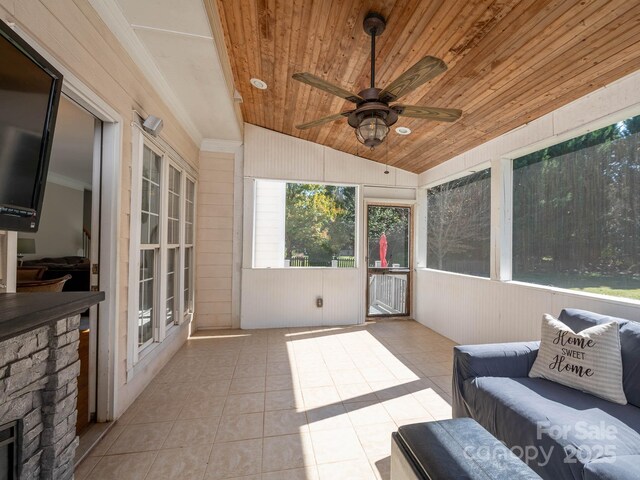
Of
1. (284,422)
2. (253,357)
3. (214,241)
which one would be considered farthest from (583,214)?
(214,241)

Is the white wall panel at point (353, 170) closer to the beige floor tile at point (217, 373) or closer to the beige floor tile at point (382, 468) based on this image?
the beige floor tile at point (217, 373)

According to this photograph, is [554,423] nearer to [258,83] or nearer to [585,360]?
[585,360]

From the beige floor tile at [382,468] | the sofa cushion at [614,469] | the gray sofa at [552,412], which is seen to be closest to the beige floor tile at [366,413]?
the beige floor tile at [382,468]

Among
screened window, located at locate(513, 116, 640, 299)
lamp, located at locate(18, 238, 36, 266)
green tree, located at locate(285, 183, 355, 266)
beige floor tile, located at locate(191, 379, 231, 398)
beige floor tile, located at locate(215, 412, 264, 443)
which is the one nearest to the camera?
beige floor tile, located at locate(215, 412, 264, 443)

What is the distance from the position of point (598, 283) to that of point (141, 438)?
378 centimetres

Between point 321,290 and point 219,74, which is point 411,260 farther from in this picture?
point 219,74

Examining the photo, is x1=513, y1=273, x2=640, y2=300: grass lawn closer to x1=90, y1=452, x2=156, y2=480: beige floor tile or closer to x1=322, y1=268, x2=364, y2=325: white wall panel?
x1=322, y1=268, x2=364, y2=325: white wall panel

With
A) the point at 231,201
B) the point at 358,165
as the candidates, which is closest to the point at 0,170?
the point at 231,201

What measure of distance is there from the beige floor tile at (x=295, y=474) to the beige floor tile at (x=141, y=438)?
2.72 ft

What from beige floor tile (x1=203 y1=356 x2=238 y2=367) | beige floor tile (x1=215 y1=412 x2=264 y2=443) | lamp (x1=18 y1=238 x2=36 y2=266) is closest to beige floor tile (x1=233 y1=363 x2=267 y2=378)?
beige floor tile (x1=203 y1=356 x2=238 y2=367)

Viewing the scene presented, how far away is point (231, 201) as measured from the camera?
4.64 meters

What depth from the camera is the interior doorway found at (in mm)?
5305

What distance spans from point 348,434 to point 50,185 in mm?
6503

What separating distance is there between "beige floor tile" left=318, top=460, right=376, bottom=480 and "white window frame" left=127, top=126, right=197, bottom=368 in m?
1.75
